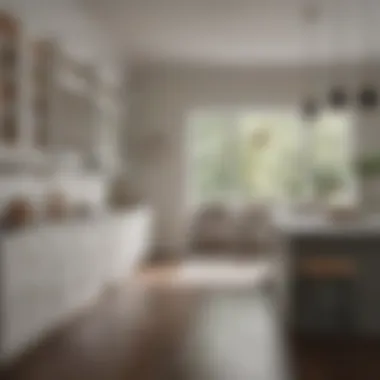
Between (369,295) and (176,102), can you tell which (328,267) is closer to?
(369,295)

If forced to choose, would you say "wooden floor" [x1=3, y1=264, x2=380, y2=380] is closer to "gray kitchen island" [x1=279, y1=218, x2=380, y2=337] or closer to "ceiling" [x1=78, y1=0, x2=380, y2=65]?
"gray kitchen island" [x1=279, y1=218, x2=380, y2=337]

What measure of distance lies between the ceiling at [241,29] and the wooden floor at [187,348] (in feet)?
10.2

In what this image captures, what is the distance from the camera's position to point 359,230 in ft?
19.2

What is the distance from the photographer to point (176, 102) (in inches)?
484

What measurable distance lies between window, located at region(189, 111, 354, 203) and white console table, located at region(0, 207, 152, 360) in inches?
153

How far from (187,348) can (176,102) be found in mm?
7569

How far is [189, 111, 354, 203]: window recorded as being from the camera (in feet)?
39.7

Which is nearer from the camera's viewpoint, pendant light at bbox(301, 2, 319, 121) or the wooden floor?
the wooden floor

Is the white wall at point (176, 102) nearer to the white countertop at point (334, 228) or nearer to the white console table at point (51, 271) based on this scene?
the white console table at point (51, 271)

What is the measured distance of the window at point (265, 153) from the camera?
1209 cm

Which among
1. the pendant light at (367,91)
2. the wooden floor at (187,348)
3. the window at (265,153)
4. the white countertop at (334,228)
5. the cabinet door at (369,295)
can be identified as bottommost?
the wooden floor at (187,348)

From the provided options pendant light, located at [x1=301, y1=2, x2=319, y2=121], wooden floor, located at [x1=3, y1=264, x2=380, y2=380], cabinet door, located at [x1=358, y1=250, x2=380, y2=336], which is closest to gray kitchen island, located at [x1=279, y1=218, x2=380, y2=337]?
cabinet door, located at [x1=358, y1=250, x2=380, y2=336]

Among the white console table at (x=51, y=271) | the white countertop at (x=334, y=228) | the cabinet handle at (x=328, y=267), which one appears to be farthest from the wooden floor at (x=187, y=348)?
the white countertop at (x=334, y=228)

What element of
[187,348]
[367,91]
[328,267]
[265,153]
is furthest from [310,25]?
[187,348]
